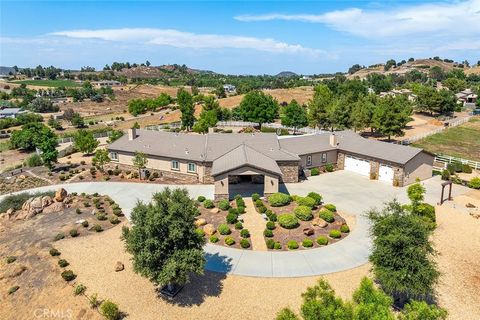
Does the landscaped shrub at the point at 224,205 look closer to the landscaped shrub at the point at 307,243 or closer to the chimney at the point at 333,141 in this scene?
the landscaped shrub at the point at 307,243

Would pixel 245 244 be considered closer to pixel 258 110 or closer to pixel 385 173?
pixel 385 173

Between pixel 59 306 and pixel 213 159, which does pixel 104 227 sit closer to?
pixel 59 306

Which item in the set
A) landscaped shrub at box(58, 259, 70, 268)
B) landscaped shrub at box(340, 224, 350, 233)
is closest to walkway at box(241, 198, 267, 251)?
landscaped shrub at box(340, 224, 350, 233)

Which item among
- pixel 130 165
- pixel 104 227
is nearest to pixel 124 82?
pixel 130 165

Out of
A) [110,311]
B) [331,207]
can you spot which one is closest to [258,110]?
[331,207]

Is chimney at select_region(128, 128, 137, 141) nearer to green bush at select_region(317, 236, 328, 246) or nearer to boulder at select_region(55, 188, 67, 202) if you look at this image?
boulder at select_region(55, 188, 67, 202)

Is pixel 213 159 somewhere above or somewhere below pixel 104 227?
above
